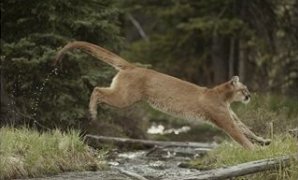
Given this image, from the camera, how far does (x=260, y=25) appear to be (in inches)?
1009

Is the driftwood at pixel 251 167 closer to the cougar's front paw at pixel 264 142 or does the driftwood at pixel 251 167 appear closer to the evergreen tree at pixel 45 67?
the cougar's front paw at pixel 264 142

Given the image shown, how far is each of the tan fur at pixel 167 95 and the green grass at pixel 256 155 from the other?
51 cm

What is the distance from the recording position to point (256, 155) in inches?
467

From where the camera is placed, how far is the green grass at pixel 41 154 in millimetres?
11578

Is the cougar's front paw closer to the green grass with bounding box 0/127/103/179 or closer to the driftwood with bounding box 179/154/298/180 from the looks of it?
the driftwood with bounding box 179/154/298/180

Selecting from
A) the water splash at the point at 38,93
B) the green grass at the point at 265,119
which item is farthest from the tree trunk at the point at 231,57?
the water splash at the point at 38,93

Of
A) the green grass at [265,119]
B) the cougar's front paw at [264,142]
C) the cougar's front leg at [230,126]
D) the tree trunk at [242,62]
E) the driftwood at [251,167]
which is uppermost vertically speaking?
the tree trunk at [242,62]

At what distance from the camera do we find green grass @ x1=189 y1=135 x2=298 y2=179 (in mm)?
10680

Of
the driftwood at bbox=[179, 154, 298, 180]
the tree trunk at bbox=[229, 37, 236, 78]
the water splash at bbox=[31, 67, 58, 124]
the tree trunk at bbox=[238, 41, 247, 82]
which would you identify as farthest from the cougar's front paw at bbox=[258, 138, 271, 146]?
the tree trunk at bbox=[229, 37, 236, 78]

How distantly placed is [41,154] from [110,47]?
5.87 m

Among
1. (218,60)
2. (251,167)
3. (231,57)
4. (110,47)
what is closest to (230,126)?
(251,167)

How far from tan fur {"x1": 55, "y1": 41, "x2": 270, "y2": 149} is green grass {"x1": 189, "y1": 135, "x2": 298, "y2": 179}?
20.0 inches

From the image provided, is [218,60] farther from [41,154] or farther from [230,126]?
[41,154]

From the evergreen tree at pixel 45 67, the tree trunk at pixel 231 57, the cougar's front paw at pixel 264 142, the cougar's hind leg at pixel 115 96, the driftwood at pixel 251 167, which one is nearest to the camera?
the driftwood at pixel 251 167
